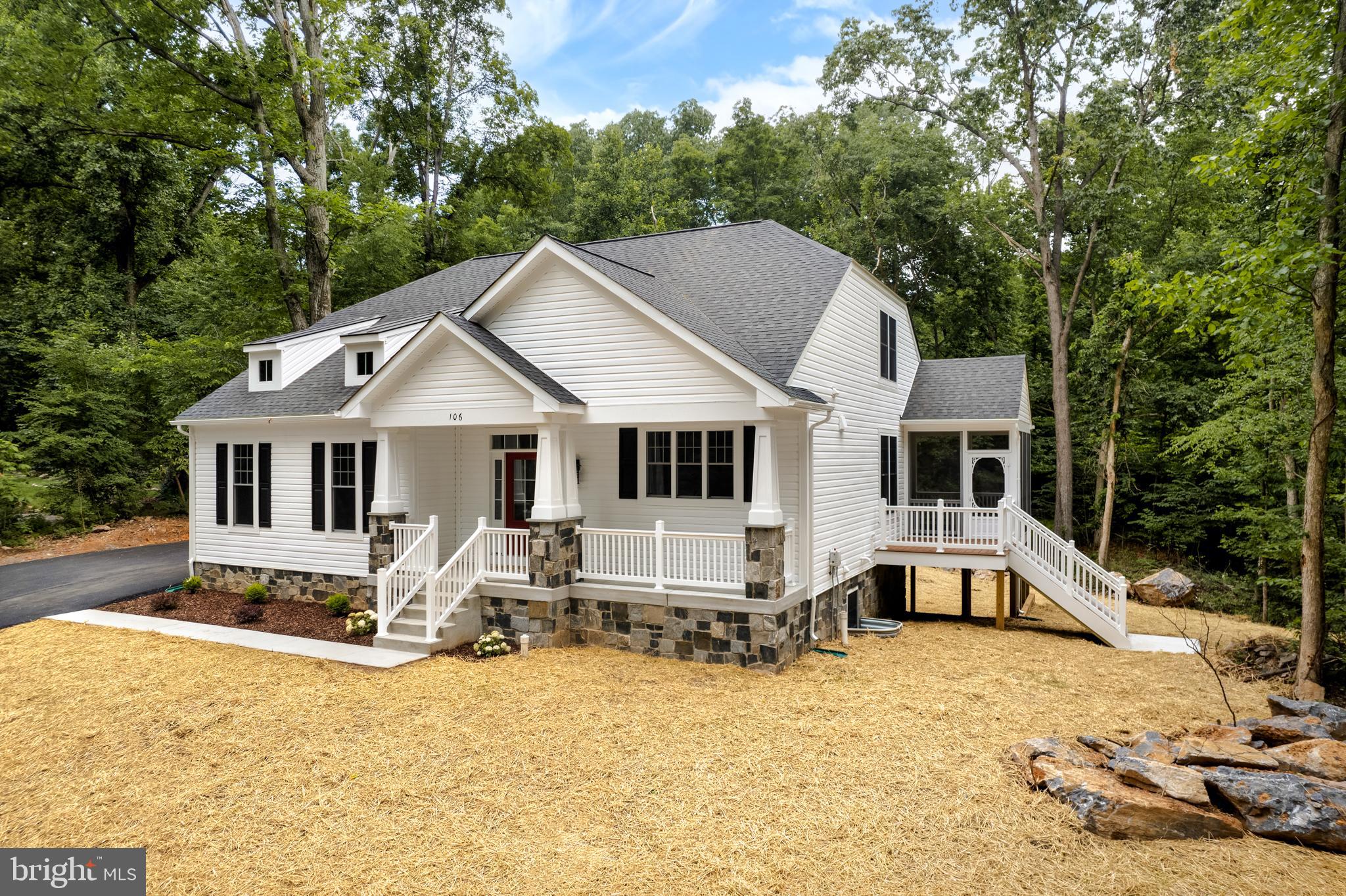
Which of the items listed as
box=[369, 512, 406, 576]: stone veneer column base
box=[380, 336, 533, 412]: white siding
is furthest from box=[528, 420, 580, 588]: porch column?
box=[369, 512, 406, 576]: stone veneer column base

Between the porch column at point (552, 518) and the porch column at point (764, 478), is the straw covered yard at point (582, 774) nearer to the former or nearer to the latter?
the porch column at point (552, 518)

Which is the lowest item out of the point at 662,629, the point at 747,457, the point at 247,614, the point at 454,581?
the point at 247,614

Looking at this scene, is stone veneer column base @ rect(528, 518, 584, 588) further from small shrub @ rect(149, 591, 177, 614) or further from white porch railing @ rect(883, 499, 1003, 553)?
small shrub @ rect(149, 591, 177, 614)

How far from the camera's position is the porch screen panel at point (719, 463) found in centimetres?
1189

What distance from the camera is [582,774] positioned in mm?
6625

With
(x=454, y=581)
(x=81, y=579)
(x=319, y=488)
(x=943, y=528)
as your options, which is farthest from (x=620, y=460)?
(x=81, y=579)

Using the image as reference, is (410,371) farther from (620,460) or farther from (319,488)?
(319,488)

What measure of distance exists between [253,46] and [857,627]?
825 inches

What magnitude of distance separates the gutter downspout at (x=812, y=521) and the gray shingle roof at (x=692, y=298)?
58 centimetres

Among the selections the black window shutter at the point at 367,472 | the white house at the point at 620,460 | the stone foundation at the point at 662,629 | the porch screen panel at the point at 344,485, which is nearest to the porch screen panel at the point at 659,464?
the white house at the point at 620,460

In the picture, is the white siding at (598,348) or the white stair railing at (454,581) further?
the white stair railing at (454,581)

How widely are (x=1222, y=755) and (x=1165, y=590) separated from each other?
14678 mm

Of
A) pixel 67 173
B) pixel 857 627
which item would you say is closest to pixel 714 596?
pixel 857 627

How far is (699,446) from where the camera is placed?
475 inches
